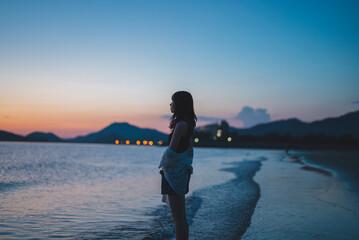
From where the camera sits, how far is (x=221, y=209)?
8.60m

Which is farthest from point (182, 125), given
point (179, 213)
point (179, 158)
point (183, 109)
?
point (179, 213)

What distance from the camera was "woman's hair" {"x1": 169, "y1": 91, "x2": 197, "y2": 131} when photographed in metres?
3.12

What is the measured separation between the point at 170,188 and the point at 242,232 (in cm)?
349

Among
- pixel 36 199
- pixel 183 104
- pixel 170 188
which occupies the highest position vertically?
pixel 183 104

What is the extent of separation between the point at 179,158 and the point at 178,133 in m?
0.26

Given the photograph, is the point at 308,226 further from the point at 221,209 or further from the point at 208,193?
the point at 208,193

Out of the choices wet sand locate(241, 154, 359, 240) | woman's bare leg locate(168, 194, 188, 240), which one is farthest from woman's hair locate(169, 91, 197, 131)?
wet sand locate(241, 154, 359, 240)

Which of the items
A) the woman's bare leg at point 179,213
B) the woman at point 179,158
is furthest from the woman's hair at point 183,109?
the woman's bare leg at point 179,213

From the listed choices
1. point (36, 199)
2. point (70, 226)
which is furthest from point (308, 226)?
point (36, 199)

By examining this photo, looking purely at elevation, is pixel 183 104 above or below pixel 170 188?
above

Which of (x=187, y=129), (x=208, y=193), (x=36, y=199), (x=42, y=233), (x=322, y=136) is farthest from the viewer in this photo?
(x=322, y=136)

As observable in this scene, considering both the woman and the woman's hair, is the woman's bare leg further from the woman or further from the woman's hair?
the woman's hair

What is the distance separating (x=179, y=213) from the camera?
3115mm

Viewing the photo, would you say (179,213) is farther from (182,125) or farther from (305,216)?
(305,216)
